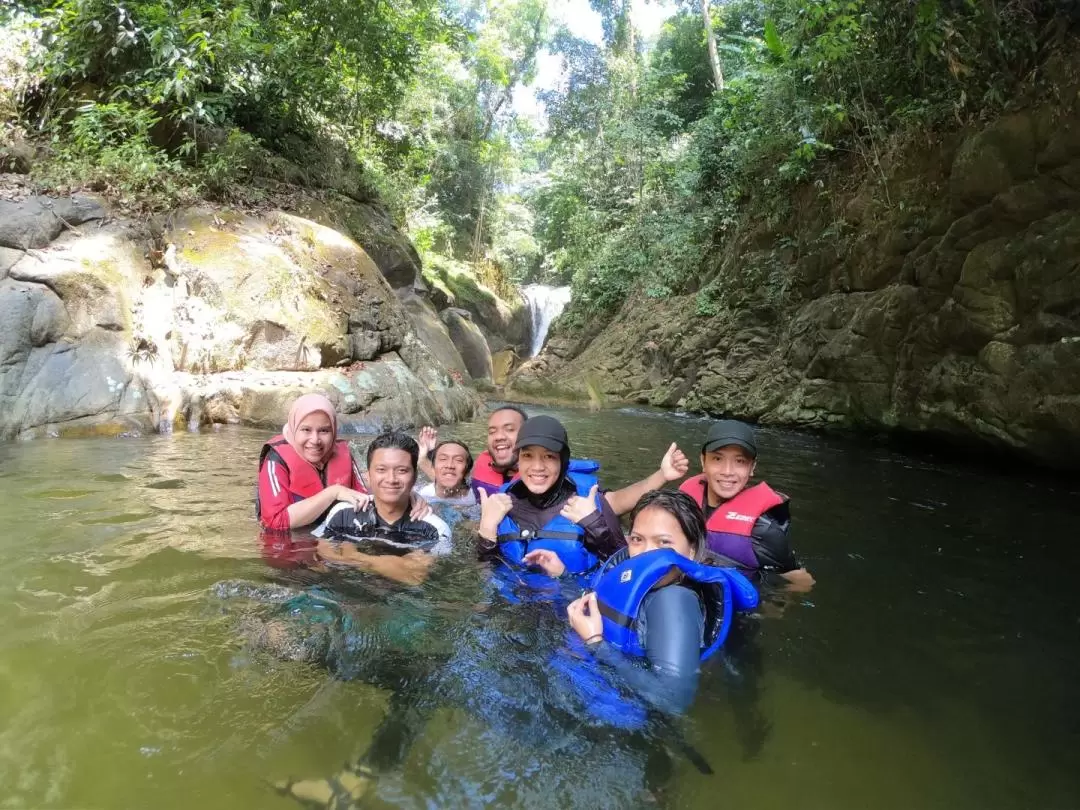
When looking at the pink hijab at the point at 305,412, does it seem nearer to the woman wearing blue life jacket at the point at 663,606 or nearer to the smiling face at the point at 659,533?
the woman wearing blue life jacket at the point at 663,606

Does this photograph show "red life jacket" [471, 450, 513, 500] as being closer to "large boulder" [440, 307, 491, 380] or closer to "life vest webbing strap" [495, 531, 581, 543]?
"life vest webbing strap" [495, 531, 581, 543]

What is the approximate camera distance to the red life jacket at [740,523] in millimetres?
3496

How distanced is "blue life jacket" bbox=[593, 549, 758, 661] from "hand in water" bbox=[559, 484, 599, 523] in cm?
75

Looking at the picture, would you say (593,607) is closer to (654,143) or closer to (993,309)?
(993,309)

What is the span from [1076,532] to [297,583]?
581 cm

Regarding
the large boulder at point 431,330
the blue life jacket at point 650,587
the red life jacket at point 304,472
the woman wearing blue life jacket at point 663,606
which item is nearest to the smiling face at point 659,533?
the woman wearing blue life jacket at point 663,606

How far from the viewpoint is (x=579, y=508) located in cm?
359

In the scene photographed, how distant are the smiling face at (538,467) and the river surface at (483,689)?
62 cm

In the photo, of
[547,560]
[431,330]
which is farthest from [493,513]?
[431,330]

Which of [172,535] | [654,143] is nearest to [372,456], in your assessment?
[172,535]

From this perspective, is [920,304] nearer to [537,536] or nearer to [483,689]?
[537,536]

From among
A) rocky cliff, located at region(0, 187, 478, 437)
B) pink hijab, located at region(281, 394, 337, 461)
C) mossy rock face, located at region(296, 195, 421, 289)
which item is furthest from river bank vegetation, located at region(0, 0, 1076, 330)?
pink hijab, located at region(281, 394, 337, 461)

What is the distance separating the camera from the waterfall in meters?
27.2

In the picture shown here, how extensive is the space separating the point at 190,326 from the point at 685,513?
8617 mm
